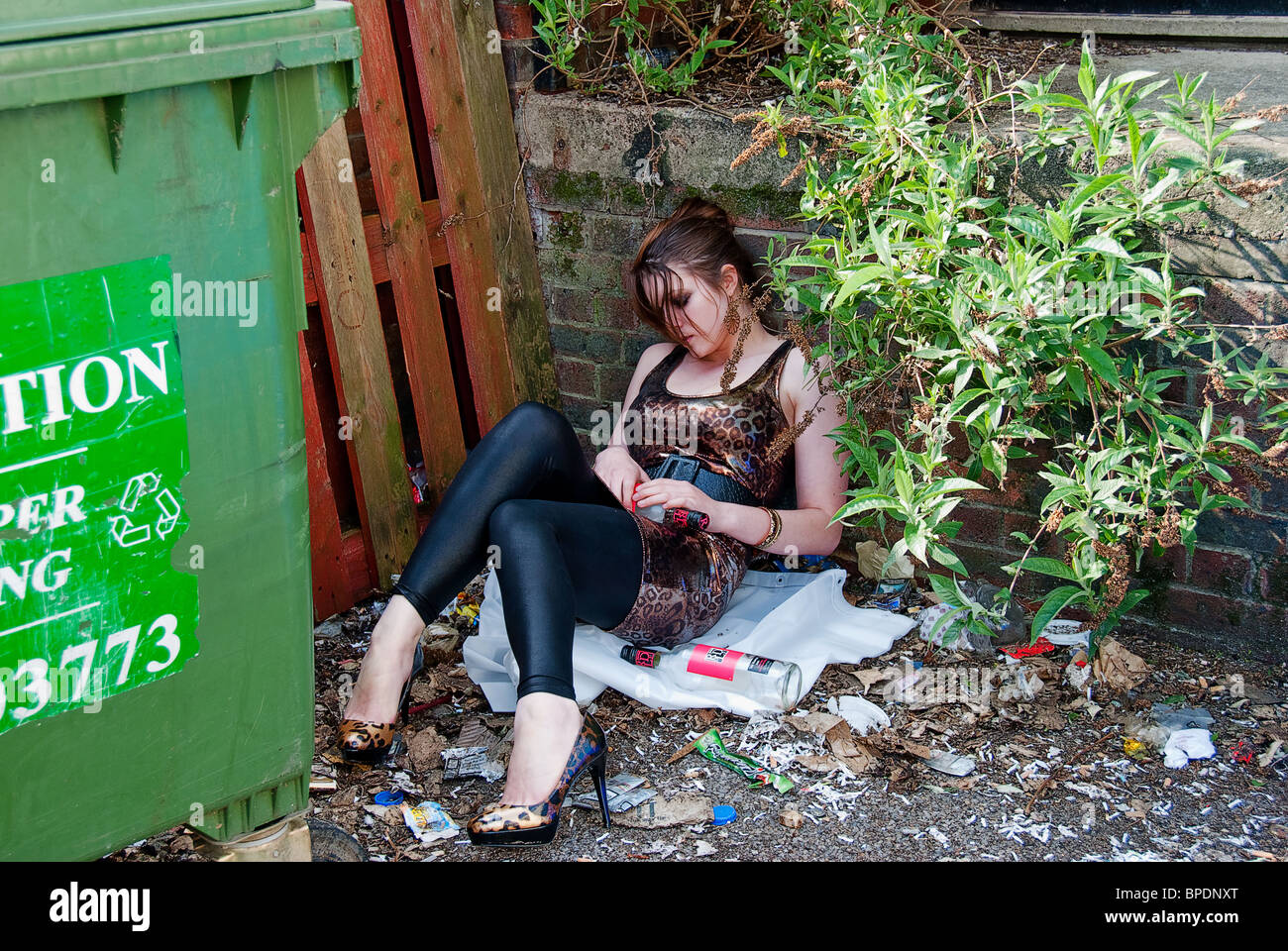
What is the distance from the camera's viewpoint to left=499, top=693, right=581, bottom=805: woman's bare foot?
7.96 ft

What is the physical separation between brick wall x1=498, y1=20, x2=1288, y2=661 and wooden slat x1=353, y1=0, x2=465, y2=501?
44cm

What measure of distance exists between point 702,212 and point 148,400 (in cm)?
177

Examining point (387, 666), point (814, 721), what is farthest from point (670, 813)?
point (387, 666)

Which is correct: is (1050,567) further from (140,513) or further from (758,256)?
(140,513)

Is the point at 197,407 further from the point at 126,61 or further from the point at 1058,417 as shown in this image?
the point at 1058,417

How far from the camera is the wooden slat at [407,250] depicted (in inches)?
127

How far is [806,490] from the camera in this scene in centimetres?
303

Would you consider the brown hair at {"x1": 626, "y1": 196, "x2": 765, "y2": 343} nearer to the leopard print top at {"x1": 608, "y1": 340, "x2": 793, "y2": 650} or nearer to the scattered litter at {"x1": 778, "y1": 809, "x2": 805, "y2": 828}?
the leopard print top at {"x1": 608, "y1": 340, "x2": 793, "y2": 650}

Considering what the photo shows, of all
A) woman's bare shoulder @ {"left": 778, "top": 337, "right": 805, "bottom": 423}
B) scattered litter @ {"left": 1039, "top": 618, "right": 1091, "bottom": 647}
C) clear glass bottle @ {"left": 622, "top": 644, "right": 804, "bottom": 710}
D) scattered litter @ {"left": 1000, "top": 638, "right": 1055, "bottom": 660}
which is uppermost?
woman's bare shoulder @ {"left": 778, "top": 337, "right": 805, "bottom": 423}

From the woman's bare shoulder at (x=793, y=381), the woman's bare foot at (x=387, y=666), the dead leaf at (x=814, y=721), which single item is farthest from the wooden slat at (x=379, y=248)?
the dead leaf at (x=814, y=721)

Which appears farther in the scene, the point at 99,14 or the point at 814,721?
the point at 814,721

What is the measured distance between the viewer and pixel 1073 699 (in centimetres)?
285

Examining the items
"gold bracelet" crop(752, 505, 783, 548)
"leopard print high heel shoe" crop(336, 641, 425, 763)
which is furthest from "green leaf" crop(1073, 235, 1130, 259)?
"leopard print high heel shoe" crop(336, 641, 425, 763)

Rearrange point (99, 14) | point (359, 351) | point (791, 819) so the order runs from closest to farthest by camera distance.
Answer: point (99, 14), point (791, 819), point (359, 351)
